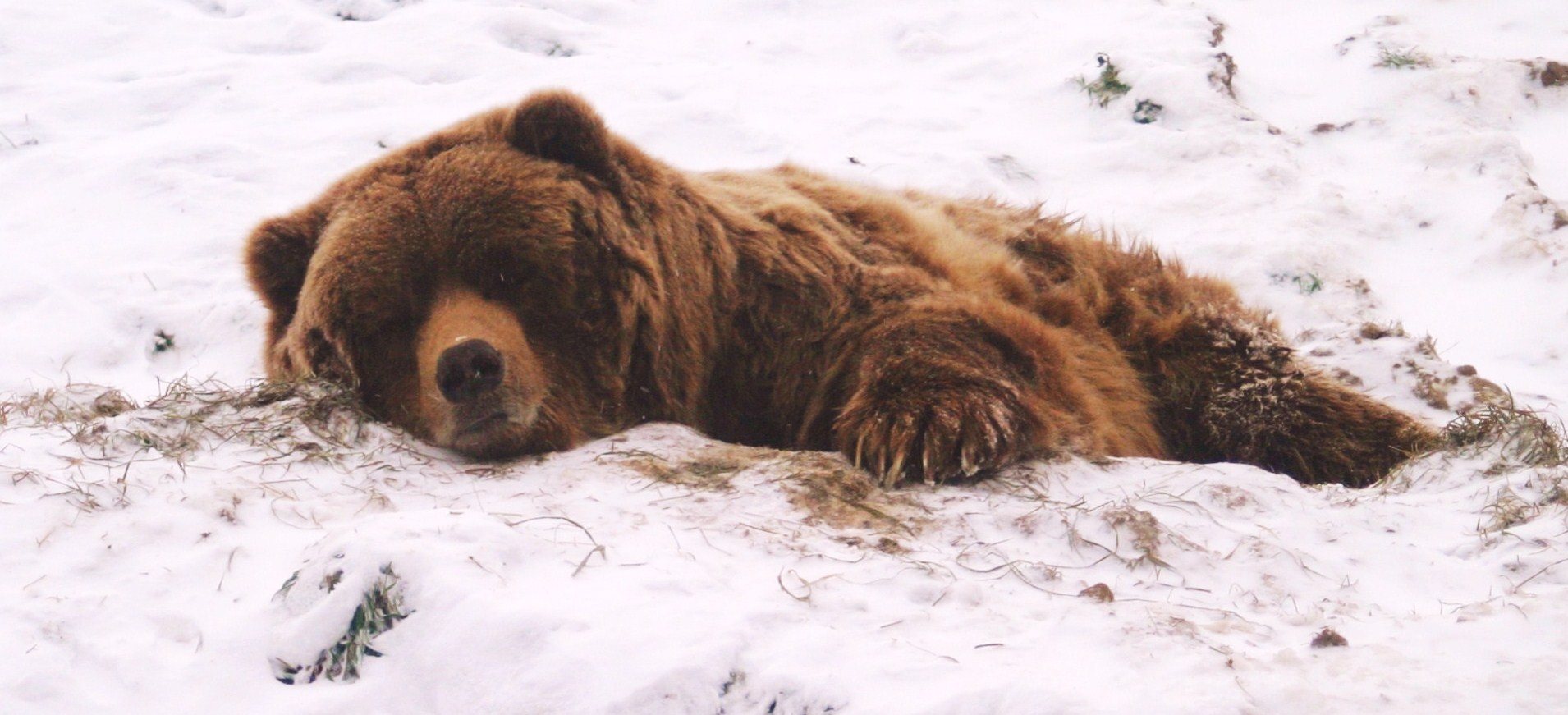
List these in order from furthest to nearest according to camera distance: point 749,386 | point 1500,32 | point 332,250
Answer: point 1500,32
point 749,386
point 332,250

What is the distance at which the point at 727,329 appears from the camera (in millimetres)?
4234

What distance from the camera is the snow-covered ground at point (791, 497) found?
7.32ft

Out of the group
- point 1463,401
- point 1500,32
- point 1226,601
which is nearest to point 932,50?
point 1500,32

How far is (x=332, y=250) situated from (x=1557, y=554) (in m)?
3.34

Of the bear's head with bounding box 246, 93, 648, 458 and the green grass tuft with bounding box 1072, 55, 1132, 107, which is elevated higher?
the green grass tuft with bounding box 1072, 55, 1132, 107

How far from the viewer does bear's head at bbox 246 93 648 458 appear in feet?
12.0

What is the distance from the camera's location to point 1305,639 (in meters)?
2.42

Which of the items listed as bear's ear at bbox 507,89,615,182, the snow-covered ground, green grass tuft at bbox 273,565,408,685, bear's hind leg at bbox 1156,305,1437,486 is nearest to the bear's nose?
the snow-covered ground

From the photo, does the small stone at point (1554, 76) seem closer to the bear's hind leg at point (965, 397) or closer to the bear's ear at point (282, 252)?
the bear's hind leg at point (965, 397)

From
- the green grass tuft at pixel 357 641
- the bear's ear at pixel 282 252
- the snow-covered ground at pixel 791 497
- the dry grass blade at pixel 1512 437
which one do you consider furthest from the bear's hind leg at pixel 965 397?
the bear's ear at pixel 282 252

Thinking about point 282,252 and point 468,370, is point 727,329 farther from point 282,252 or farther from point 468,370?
point 282,252

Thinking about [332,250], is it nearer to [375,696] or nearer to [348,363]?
[348,363]

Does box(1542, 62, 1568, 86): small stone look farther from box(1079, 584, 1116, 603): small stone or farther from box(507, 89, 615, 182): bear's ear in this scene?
box(1079, 584, 1116, 603): small stone

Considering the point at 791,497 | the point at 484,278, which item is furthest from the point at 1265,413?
the point at 484,278
